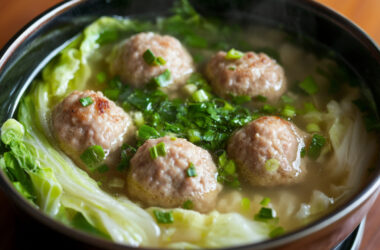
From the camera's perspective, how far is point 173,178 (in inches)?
86.4

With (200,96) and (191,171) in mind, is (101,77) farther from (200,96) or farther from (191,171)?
(191,171)

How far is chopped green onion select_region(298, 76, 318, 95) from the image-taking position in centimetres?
291

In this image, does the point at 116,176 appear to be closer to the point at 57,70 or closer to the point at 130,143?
the point at 130,143

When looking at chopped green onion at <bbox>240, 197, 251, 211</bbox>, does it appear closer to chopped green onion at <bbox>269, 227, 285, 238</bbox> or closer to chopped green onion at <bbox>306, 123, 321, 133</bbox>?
chopped green onion at <bbox>269, 227, 285, 238</bbox>

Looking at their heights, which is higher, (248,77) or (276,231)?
(248,77)

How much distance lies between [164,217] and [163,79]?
3.22ft

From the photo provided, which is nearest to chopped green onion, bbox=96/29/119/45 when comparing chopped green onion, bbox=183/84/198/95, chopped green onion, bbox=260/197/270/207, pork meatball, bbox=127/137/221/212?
chopped green onion, bbox=183/84/198/95

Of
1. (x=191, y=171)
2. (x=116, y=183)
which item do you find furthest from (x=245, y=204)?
(x=116, y=183)

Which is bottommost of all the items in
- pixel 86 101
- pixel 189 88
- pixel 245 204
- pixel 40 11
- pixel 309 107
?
pixel 245 204

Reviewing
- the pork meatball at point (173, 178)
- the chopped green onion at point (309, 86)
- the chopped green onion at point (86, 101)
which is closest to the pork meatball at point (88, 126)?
the chopped green onion at point (86, 101)

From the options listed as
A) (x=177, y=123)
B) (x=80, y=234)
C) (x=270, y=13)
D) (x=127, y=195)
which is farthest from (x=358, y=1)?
(x=80, y=234)

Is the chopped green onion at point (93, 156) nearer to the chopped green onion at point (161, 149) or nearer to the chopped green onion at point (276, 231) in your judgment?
the chopped green onion at point (161, 149)

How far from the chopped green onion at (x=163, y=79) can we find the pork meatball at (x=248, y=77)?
27 cm

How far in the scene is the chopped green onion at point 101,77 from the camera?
9.75 feet
